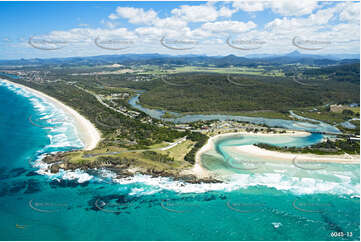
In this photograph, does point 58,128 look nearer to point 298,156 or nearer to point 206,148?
point 206,148

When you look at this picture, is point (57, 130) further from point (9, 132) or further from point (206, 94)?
point (206, 94)

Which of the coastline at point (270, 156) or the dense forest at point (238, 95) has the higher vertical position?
the dense forest at point (238, 95)

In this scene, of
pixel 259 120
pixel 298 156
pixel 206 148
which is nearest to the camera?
pixel 298 156

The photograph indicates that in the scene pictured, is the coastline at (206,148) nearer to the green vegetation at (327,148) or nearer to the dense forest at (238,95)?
the green vegetation at (327,148)

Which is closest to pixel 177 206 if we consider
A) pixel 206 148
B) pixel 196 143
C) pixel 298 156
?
pixel 206 148

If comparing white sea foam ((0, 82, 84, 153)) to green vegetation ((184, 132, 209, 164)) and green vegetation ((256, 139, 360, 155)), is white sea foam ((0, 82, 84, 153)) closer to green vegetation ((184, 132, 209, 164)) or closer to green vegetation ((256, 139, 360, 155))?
green vegetation ((184, 132, 209, 164))

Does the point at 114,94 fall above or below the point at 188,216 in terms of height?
above

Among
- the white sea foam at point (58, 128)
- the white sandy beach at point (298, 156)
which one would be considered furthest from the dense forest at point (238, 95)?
the white sandy beach at point (298, 156)

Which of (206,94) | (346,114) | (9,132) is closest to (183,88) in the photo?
(206,94)

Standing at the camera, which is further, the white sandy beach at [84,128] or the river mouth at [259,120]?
the river mouth at [259,120]
